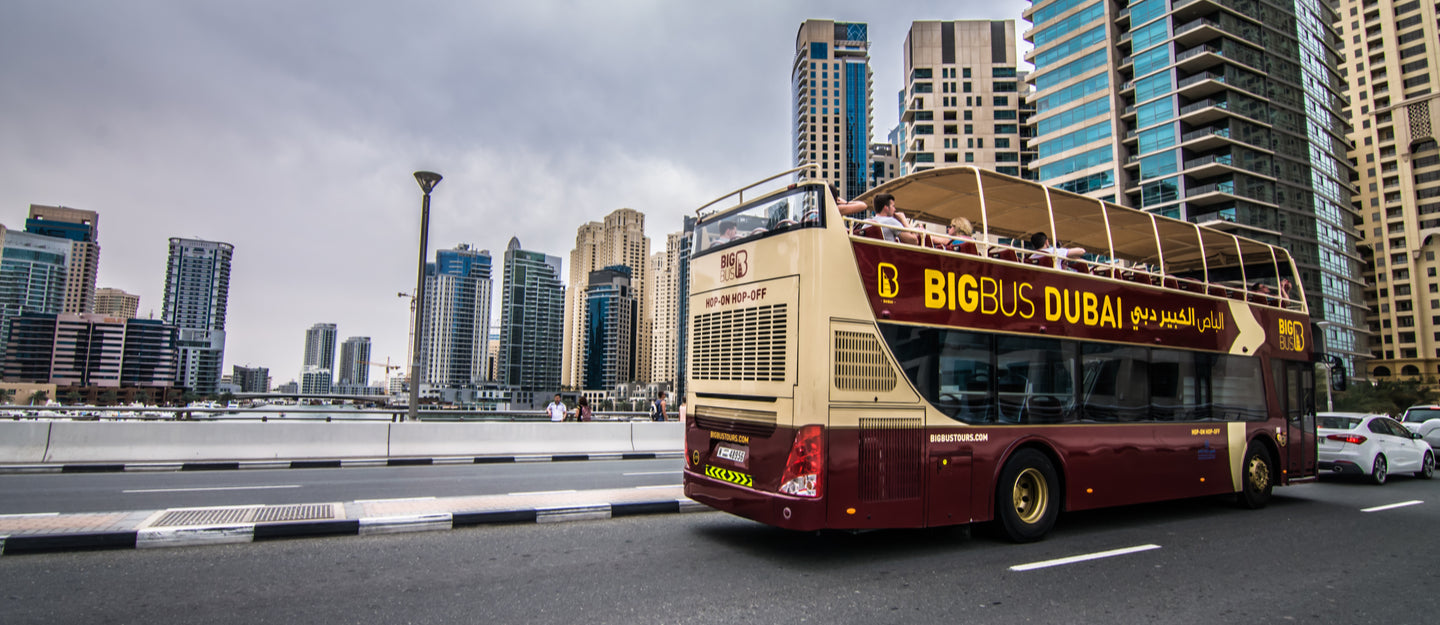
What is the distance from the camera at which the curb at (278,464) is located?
12023 mm

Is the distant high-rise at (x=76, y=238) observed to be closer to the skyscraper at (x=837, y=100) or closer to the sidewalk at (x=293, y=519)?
the skyscraper at (x=837, y=100)

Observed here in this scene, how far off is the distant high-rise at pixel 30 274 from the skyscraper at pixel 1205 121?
18668 cm

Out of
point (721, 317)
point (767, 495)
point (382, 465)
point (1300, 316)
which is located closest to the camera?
point (767, 495)

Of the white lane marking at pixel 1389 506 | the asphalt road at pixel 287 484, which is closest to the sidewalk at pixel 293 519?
the asphalt road at pixel 287 484

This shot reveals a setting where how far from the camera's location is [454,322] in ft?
570

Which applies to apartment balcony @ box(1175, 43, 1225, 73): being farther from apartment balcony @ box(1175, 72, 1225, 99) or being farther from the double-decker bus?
the double-decker bus

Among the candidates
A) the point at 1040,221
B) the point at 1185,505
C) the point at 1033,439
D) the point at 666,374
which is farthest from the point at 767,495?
the point at 666,374

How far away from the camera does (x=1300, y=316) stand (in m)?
10.9

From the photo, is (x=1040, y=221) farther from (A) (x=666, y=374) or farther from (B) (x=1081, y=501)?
(A) (x=666, y=374)

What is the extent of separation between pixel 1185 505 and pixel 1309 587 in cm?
489

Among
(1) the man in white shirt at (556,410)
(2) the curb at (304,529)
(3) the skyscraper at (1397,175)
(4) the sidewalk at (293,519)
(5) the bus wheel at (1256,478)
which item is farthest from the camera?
(3) the skyscraper at (1397,175)

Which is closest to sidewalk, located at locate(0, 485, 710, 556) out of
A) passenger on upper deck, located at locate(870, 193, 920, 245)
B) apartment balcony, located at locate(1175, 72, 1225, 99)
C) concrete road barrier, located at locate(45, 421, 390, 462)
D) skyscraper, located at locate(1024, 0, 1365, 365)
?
passenger on upper deck, located at locate(870, 193, 920, 245)

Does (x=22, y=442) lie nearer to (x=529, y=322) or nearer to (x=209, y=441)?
(x=209, y=441)

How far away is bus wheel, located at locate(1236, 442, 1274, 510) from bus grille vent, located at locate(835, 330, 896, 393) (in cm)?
666
